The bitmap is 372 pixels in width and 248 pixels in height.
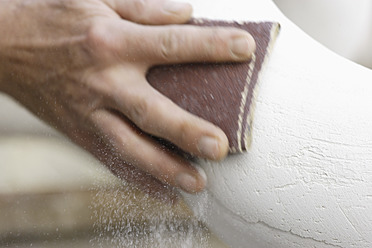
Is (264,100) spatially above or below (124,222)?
above

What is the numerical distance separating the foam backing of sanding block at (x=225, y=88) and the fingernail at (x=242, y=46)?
1 centimetres

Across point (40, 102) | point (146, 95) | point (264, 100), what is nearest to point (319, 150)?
point (264, 100)

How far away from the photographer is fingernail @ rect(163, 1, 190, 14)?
0.58 metres

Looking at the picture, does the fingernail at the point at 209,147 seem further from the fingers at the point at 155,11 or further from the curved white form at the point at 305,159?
the fingers at the point at 155,11

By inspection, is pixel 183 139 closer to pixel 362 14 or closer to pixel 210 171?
pixel 210 171

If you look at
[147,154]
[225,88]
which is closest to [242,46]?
[225,88]

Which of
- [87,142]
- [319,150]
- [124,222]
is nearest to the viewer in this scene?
[319,150]

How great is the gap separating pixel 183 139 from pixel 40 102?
0.63 feet

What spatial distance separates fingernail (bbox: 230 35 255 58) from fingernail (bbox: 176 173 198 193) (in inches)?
5.1

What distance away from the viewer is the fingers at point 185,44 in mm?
552

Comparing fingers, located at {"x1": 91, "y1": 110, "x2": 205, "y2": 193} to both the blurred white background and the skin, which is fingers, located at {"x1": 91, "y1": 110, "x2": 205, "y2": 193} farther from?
the blurred white background

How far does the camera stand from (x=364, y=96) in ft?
1.90

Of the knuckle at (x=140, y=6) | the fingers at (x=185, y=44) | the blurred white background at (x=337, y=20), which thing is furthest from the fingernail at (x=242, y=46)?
the blurred white background at (x=337, y=20)

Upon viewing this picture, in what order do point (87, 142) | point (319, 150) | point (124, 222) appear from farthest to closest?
point (124, 222)
point (87, 142)
point (319, 150)
